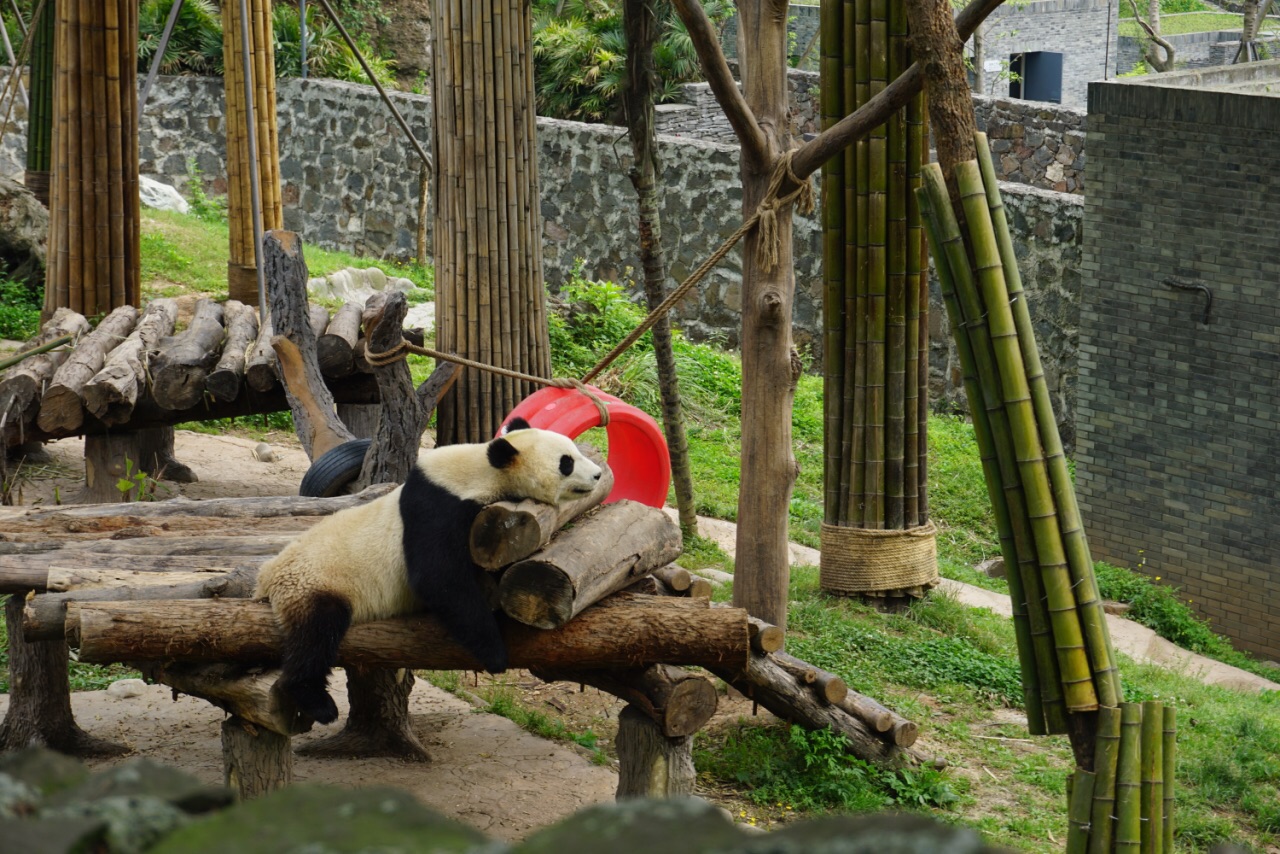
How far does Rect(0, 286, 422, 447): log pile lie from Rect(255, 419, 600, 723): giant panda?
2.80 meters

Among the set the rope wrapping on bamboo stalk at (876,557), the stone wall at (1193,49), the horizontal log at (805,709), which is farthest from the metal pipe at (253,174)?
the stone wall at (1193,49)

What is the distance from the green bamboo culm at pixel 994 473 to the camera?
12.1 ft

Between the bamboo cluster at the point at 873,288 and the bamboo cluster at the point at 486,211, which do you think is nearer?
the bamboo cluster at the point at 873,288

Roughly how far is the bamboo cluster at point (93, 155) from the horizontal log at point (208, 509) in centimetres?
348

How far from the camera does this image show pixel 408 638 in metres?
3.60

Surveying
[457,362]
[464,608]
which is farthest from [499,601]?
[457,362]

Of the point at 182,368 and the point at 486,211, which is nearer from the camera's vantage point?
the point at 486,211

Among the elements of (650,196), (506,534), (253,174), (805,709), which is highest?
(253,174)

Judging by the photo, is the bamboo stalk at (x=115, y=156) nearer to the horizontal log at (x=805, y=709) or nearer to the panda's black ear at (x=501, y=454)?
the horizontal log at (x=805, y=709)

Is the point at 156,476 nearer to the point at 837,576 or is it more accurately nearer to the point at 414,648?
the point at 837,576

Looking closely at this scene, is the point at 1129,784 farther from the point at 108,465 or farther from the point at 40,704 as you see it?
the point at 108,465

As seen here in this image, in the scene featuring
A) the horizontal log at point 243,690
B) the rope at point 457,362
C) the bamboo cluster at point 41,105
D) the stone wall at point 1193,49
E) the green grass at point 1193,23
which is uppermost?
the green grass at point 1193,23

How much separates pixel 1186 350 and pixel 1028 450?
210 inches

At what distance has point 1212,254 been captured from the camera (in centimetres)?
814
